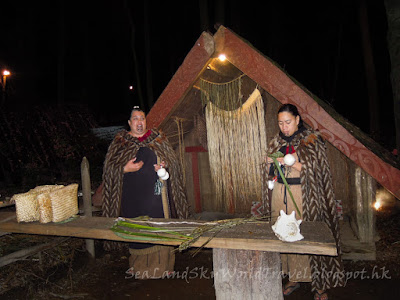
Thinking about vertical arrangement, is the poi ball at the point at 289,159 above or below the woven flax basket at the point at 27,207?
above

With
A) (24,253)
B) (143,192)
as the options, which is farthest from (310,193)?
(24,253)

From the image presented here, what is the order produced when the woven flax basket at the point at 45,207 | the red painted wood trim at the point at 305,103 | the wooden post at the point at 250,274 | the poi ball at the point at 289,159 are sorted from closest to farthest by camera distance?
the wooden post at the point at 250,274 → the poi ball at the point at 289,159 → the woven flax basket at the point at 45,207 → the red painted wood trim at the point at 305,103

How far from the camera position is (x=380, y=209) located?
622cm

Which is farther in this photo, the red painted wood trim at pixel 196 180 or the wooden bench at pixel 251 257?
the red painted wood trim at pixel 196 180

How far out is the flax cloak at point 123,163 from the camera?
3.70 m

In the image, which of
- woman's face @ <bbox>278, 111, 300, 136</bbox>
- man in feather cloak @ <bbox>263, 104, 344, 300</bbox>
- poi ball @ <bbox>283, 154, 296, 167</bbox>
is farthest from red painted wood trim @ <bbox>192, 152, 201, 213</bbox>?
poi ball @ <bbox>283, 154, 296, 167</bbox>

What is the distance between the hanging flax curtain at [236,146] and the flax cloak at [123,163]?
53.7 inches

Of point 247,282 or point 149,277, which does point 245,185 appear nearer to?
point 149,277

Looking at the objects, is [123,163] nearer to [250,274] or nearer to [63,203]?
[63,203]

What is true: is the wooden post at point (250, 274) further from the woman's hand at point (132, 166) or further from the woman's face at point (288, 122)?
the woman's hand at point (132, 166)

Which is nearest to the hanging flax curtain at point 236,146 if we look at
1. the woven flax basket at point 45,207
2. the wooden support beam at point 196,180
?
the wooden support beam at point 196,180

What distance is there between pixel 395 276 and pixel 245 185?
2373 millimetres

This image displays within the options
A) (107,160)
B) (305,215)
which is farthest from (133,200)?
(305,215)

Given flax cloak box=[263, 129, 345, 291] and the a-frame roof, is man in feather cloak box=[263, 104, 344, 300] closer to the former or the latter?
flax cloak box=[263, 129, 345, 291]
